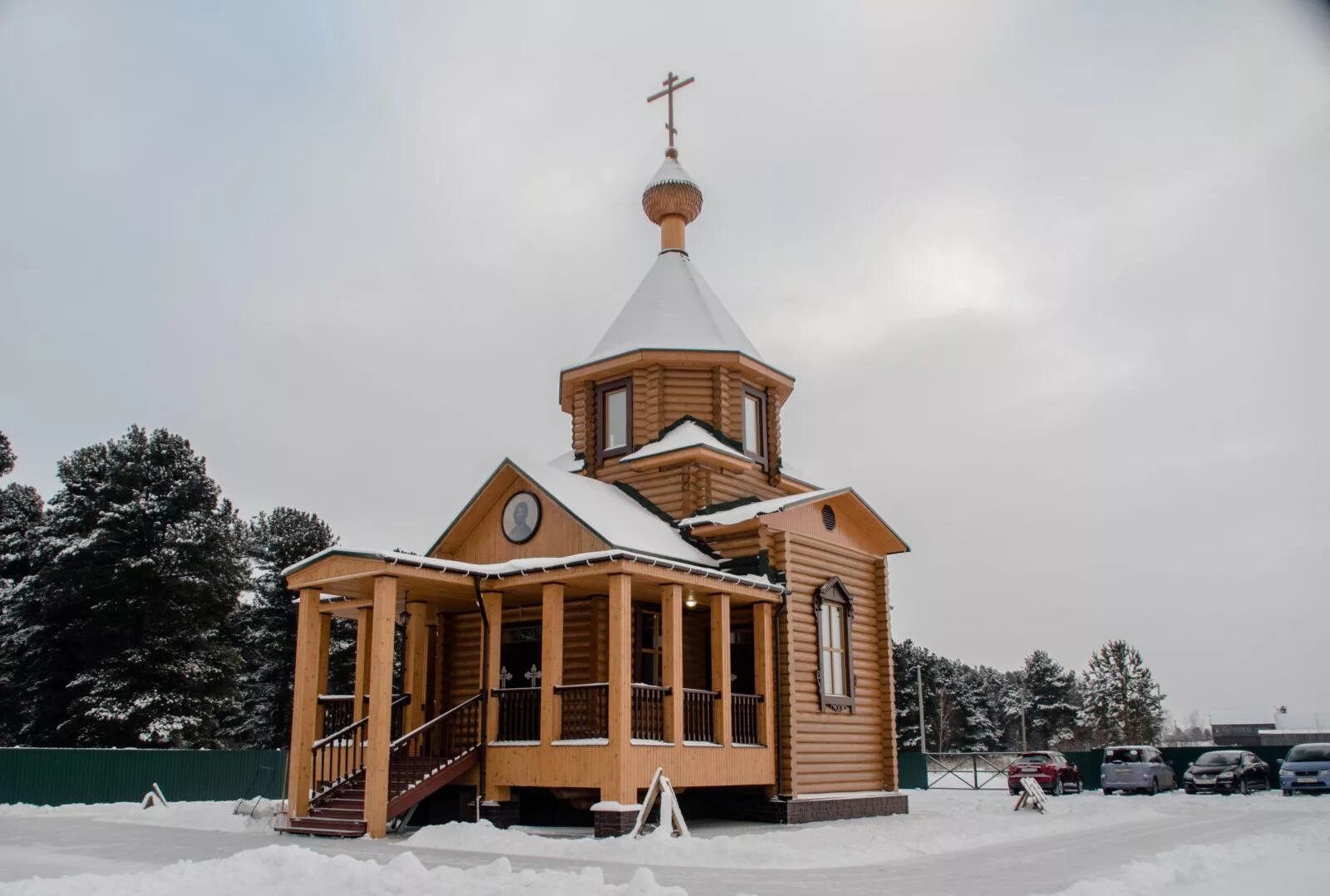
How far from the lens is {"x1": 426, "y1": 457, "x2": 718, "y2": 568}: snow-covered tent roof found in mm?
17203

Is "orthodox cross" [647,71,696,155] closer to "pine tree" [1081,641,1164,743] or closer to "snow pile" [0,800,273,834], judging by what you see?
"snow pile" [0,800,273,834]

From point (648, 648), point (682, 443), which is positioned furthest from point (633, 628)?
point (682, 443)

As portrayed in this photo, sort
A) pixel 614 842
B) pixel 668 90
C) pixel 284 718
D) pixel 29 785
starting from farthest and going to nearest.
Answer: pixel 284 718, pixel 668 90, pixel 29 785, pixel 614 842

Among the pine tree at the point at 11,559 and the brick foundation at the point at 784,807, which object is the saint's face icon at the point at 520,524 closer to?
the brick foundation at the point at 784,807

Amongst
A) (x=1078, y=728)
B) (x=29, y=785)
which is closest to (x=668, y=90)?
(x=29, y=785)

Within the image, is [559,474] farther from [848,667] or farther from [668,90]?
[668,90]

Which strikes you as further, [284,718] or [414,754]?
[284,718]

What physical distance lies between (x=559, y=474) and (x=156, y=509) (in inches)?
774

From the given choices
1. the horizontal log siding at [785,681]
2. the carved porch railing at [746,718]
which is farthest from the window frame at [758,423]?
the carved porch railing at [746,718]

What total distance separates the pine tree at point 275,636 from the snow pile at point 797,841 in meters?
26.9

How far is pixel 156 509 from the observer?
33.1m

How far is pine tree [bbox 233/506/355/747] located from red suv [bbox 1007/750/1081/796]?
76.9 feet

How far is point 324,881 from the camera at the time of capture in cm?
969

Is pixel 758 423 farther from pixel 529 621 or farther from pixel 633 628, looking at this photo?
pixel 529 621
